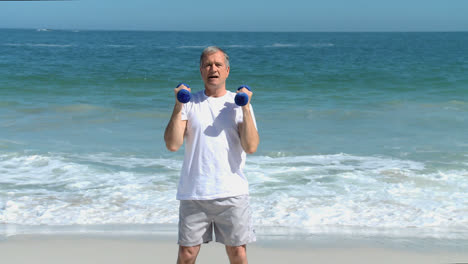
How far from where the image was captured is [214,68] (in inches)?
117

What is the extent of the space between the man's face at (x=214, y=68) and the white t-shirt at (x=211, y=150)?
116mm

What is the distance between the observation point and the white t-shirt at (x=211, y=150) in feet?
9.72

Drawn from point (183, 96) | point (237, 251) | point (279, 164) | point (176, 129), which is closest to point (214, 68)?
point (183, 96)

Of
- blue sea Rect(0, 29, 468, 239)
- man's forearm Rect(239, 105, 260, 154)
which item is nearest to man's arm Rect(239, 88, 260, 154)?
man's forearm Rect(239, 105, 260, 154)

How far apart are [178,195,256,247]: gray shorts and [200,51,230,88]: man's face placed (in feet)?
2.07

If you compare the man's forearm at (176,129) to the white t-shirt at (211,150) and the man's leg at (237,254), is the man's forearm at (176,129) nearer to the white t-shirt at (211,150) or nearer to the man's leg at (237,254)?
the white t-shirt at (211,150)

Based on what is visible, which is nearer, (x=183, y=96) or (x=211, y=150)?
(x=183, y=96)

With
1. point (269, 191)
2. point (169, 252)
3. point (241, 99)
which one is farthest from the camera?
point (269, 191)

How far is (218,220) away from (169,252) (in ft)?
4.75

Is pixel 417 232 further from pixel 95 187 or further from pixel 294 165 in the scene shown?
pixel 95 187

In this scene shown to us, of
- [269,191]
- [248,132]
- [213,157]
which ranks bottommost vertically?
[213,157]

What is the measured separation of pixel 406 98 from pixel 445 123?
521 cm

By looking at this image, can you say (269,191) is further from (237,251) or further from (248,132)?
(248,132)

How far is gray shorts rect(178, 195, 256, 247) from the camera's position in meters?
3.00
